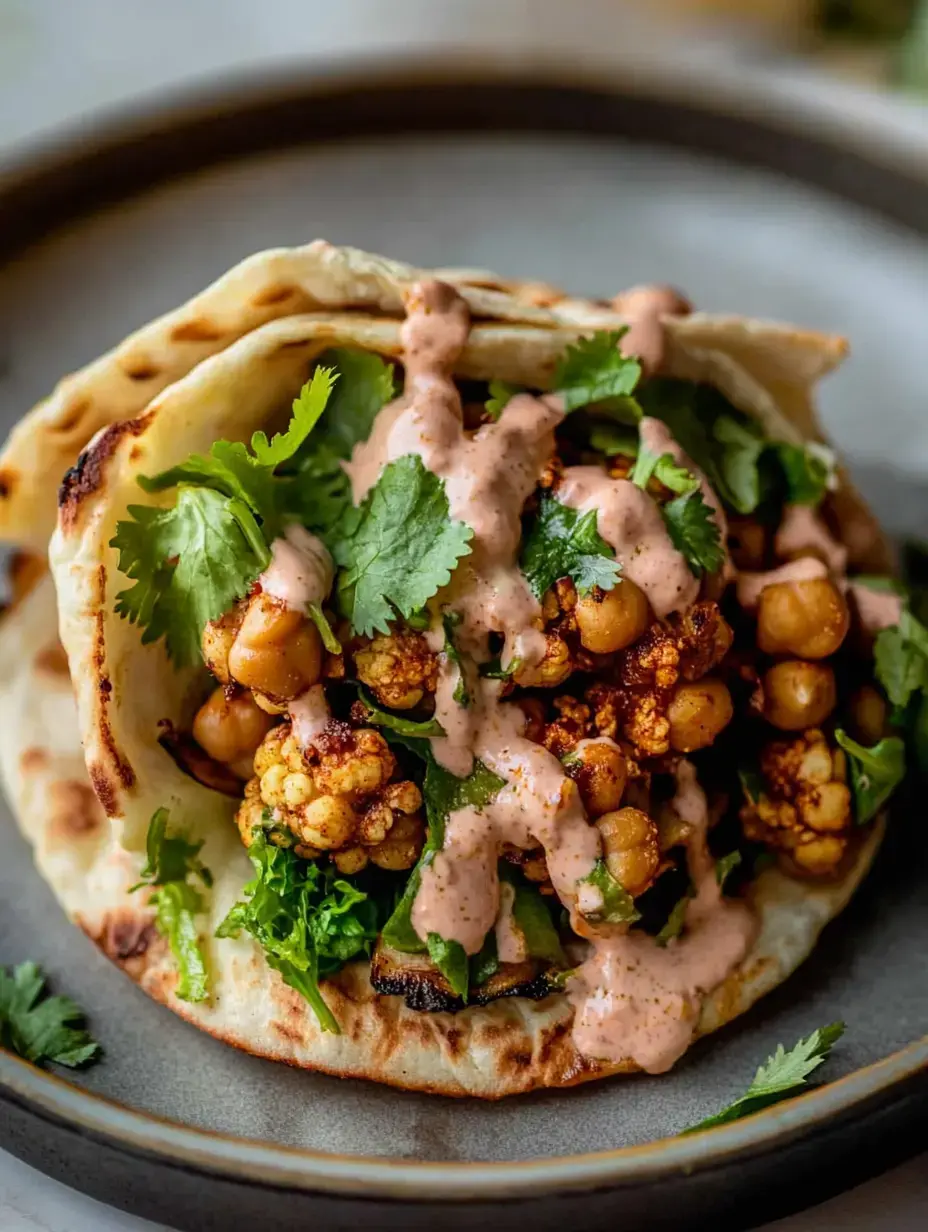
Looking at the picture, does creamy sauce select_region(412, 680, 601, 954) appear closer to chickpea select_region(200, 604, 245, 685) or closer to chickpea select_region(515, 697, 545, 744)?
chickpea select_region(515, 697, 545, 744)

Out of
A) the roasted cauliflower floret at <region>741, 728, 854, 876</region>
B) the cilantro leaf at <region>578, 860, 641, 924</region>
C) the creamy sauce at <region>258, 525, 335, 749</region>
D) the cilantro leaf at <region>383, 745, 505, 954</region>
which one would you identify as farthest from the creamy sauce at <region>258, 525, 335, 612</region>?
the roasted cauliflower floret at <region>741, 728, 854, 876</region>

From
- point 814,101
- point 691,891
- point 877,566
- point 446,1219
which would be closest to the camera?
point 446,1219

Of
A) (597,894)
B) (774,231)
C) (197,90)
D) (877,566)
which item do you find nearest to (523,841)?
(597,894)

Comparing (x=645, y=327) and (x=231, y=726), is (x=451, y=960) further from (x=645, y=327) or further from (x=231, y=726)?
(x=645, y=327)

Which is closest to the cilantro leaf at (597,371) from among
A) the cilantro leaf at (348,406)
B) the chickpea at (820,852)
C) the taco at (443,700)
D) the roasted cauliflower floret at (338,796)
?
the taco at (443,700)

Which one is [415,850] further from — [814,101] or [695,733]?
[814,101]

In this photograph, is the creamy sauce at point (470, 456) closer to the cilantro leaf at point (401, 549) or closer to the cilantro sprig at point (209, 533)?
the cilantro leaf at point (401, 549)
